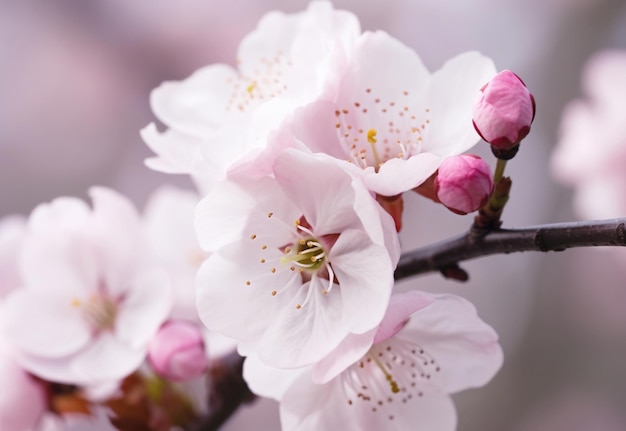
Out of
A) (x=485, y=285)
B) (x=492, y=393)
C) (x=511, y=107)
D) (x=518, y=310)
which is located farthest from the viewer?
(x=485, y=285)

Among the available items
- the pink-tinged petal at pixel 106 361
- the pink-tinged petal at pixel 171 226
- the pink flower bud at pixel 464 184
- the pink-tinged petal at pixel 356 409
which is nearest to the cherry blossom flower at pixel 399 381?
the pink-tinged petal at pixel 356 409

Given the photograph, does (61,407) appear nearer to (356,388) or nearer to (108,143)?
(356,388)

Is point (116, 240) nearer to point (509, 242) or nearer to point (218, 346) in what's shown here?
point (218, 346)

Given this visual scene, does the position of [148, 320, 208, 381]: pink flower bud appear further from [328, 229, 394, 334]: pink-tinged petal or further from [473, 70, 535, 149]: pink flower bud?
[473, 70, 535, 149]: pink flower bud

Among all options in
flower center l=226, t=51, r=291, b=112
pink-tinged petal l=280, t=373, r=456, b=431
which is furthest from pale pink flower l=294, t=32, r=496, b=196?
pink-tinged petal l=280, t=373, r=456, b=431

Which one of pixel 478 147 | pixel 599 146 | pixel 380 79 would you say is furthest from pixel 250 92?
pixel 478 147

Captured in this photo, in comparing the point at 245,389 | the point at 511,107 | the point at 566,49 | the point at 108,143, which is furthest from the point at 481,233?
the point at 108,143
